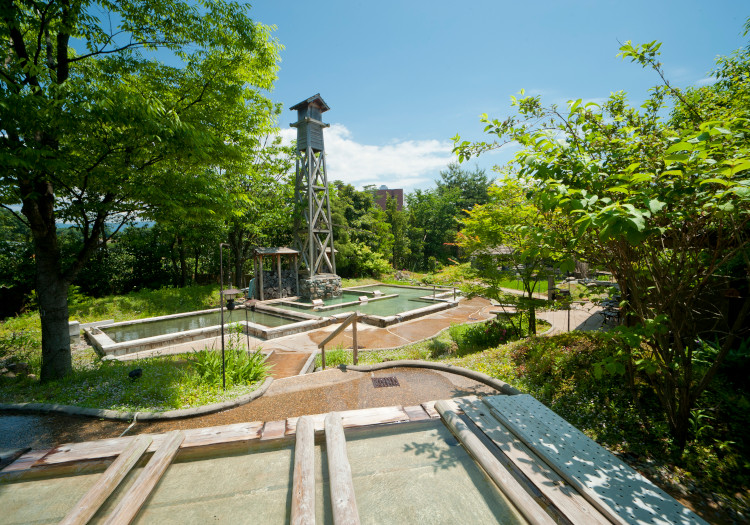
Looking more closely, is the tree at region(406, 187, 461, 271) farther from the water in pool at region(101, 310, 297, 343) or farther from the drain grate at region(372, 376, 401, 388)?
the drain grate at region(372, 376, 401, 388)

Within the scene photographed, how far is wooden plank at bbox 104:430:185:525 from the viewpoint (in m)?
1.88

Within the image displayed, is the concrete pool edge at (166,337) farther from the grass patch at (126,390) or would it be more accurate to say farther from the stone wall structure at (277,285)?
the stone wall structure at (277,285)

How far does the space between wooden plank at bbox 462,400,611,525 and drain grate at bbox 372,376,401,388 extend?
213 cm

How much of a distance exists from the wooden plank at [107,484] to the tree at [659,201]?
3354 millimetres

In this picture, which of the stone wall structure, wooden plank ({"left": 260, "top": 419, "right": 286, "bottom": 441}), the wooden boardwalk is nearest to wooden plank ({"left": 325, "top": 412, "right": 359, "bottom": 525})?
the wooden boardwalk

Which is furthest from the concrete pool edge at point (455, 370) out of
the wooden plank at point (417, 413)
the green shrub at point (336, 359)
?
the wooden plank at point (417, 413)

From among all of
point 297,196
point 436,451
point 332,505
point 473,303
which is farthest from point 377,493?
point 297,196

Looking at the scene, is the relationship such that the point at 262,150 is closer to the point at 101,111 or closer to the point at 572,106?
the point at 101,111

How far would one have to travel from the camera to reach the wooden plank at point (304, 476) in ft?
6.18

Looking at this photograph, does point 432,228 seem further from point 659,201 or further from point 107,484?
point 107,484

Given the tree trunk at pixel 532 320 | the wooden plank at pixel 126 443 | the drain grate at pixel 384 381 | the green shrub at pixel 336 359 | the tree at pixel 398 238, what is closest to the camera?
the wooden plank at pixel 126 443

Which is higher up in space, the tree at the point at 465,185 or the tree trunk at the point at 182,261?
the tree at the point at 465,185

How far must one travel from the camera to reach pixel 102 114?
3.86m

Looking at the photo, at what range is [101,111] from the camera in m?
3.85
